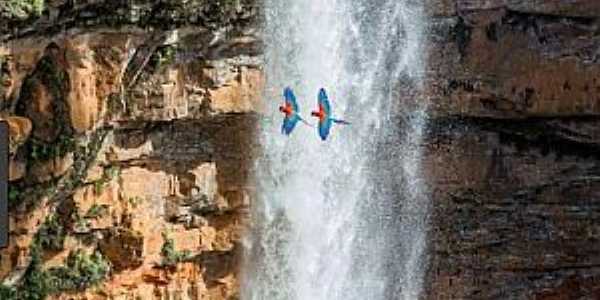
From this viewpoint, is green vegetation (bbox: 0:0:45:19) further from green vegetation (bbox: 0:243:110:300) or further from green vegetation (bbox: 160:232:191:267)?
green vegetation (bbox: 160:232:191:267)

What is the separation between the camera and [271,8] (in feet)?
33.8

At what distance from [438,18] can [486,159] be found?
1.48 metres

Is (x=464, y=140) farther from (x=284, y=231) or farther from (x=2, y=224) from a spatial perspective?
(x=2, y=224)

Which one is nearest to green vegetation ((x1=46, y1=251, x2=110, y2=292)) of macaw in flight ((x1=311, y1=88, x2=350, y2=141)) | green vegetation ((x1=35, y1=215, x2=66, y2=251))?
green vegetation ((x1=35, y1=215, x2=66, y2=251))

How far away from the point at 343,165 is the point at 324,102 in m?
0.96

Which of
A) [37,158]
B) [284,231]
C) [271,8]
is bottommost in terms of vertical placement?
[284,231]

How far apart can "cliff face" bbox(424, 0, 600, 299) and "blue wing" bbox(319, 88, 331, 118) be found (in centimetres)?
130

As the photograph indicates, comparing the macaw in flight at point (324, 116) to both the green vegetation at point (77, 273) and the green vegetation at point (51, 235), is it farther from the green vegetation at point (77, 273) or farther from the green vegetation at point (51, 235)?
the green vegetation at point (51, 235)

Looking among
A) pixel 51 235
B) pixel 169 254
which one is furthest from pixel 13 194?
pixel 169 254

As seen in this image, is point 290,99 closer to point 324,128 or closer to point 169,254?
point 324,128

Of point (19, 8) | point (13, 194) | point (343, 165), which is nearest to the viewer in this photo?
point (19, 8)

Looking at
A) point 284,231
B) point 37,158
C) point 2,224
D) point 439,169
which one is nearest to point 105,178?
point 37,158

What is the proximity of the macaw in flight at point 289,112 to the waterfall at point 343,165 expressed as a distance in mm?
87

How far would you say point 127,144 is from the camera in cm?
979
